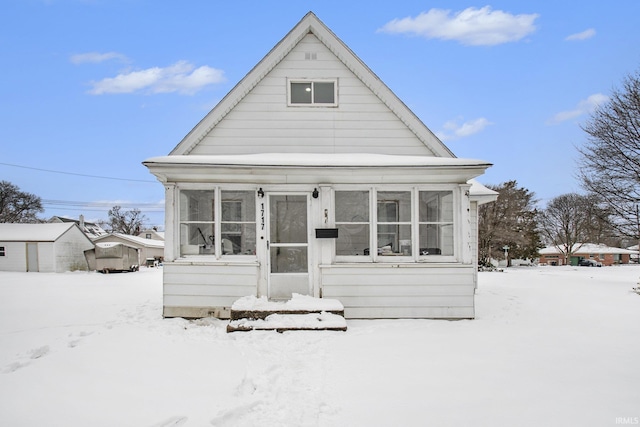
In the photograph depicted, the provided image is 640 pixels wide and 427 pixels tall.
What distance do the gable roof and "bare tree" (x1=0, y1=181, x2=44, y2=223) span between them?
44.5 metres

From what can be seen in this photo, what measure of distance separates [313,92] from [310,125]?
2.74ft

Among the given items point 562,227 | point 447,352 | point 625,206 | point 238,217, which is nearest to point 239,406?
point 447,352

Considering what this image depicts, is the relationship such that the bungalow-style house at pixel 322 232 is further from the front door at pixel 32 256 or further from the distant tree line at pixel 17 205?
the distant tree line at pixel 17 205

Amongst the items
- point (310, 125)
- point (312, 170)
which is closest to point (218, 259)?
point (312, 170)

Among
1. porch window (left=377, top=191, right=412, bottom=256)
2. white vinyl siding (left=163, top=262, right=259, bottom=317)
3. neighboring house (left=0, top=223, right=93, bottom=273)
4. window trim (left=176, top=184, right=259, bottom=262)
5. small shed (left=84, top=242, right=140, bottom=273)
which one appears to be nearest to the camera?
white vinyl siding (left=163, top=262, right=259, bottom=317)

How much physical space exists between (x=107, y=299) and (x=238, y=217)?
5262mm

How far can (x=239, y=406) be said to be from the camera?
3.22 meters

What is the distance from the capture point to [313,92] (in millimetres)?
8242

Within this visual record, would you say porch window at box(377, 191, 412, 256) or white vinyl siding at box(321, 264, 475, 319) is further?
porch window at box(377, 191, 412, 256)

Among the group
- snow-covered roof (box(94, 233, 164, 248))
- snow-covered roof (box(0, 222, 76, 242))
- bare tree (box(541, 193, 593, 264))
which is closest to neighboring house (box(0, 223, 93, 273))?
snow-covered roof (box(0, 222, 76, 242))

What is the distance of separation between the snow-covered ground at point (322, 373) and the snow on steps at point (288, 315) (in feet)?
0.77

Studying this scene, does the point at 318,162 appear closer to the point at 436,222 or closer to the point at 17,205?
the point at 436,222

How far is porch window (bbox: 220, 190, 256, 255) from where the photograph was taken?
7.15 metres

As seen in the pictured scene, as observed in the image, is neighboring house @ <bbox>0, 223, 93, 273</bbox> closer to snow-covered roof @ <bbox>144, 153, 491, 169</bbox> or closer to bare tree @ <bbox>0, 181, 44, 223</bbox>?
bare tree @ <bbox>0, 181, 44, 223</bbox>
